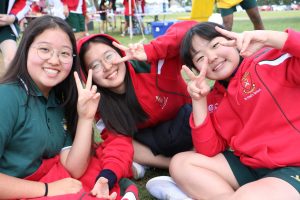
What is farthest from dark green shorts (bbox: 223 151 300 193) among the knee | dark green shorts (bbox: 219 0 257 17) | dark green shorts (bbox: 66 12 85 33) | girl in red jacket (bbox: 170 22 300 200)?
dark green shorts (bbox: 66 12 85 33)

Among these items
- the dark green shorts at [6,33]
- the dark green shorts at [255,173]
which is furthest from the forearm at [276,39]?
the dark green shorts at [6,33]

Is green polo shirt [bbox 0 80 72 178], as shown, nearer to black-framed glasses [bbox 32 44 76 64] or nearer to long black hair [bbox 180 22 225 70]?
black-framed glasses [bbox 32 44 76 64]

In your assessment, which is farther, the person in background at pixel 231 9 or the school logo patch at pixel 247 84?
the person in background at pixel 231 9

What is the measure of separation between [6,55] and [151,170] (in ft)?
5.17

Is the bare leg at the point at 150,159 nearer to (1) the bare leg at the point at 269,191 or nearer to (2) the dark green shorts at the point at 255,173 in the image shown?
(2) the dark green shorts at the point at 255,173

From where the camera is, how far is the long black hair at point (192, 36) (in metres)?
1.85

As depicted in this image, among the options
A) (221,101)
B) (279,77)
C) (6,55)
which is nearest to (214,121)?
(221,101)

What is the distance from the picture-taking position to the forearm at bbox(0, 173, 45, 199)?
1.49m

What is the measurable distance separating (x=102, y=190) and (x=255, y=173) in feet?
2.34

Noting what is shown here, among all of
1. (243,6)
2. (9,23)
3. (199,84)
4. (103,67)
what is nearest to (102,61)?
(103,67)

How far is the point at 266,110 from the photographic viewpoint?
5.35 feet

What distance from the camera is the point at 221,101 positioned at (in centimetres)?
190

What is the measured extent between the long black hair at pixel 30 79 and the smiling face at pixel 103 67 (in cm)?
15

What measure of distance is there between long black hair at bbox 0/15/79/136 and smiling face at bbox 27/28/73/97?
0.02m
